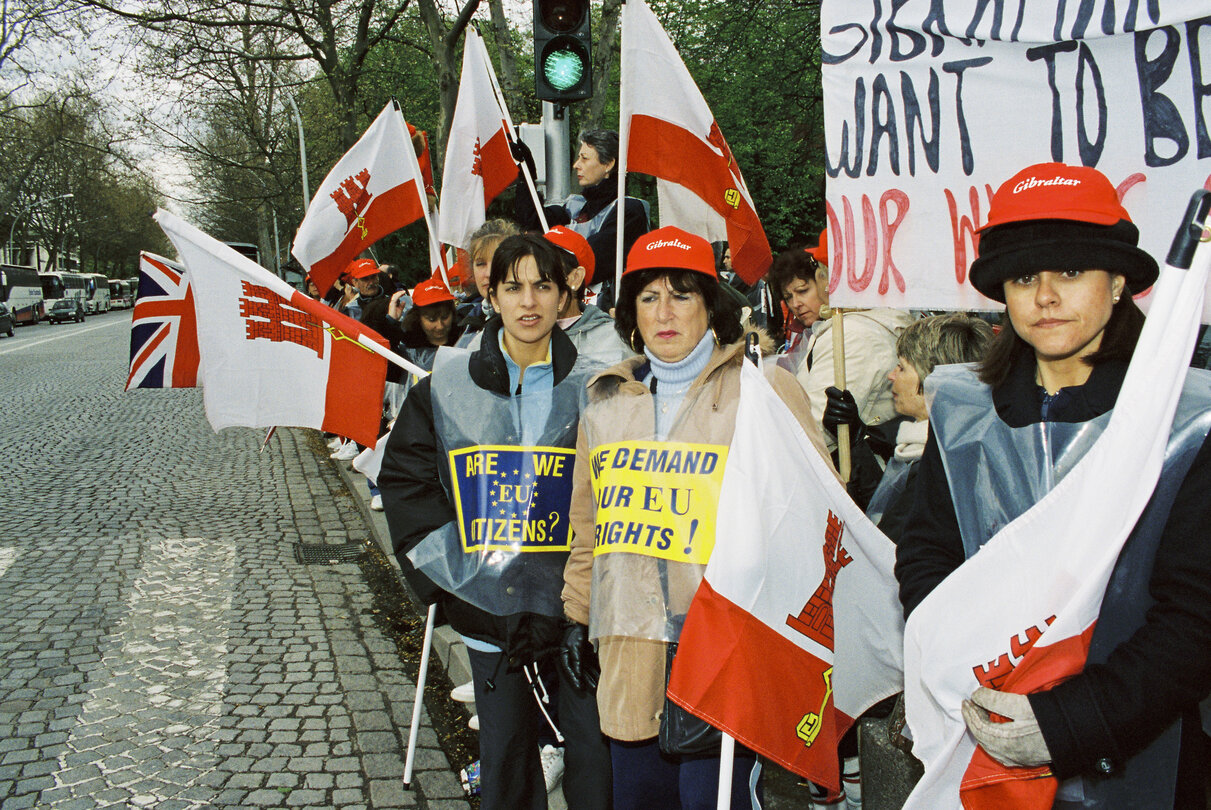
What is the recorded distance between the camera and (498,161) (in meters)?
5.84

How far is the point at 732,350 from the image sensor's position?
250 centimetres

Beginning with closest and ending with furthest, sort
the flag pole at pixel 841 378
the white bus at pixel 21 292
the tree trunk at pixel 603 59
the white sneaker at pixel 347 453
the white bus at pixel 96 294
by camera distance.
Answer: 1. the flag pole at pixel 841 378
2. the tree trunk at pixel 603 59
3. the white sneaker at pixel 347 453
4. the white bus at pixel 21 292
5. the white bus at pixel 96 294

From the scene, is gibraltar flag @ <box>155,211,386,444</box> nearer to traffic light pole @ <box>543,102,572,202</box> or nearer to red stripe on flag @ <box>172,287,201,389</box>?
red stripe on flag @ <box>172,287,201,389</box>

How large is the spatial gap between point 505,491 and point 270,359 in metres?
1.80

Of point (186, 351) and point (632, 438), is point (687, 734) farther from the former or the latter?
point (186, 351)

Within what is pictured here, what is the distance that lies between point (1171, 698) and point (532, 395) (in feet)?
6.03

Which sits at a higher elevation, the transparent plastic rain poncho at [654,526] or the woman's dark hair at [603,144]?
the woman's dark hair at [603,144]

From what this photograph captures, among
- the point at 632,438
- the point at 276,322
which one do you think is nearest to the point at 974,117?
the point at 632,438

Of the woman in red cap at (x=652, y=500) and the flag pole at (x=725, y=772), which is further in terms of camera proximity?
the woman in red cap at (x=652, y=500)

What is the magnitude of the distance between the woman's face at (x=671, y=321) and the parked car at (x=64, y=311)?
51.5 m

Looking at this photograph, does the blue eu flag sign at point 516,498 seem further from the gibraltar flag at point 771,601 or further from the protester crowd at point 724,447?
the gibraltar flag at point 771,601

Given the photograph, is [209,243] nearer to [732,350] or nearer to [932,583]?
[732,350]

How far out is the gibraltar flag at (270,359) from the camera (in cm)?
407

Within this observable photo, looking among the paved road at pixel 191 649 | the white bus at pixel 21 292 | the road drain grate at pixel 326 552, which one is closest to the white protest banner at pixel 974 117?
the paved road at pixel 191 649
